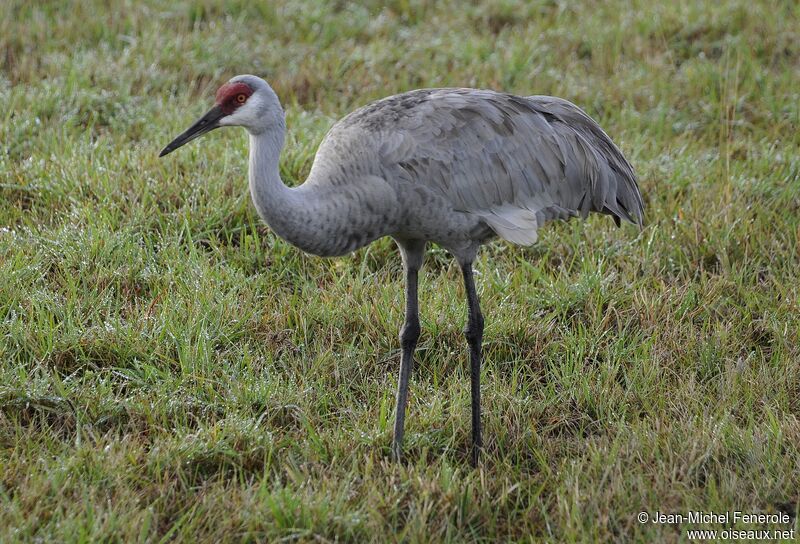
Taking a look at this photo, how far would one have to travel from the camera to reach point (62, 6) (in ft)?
25.0

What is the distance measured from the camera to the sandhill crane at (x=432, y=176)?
146 inches

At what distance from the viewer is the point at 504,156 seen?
4207mm

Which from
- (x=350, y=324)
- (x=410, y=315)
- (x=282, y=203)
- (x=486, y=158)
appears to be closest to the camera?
(x=282, y=203)

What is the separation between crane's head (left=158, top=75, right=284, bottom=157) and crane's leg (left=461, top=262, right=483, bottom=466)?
3.31 ft

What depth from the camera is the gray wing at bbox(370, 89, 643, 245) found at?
3.99m

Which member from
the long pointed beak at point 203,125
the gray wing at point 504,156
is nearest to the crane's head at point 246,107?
the long pointed beak at point 203,125

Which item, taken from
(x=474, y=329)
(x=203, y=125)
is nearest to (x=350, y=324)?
(x=474, y=329)

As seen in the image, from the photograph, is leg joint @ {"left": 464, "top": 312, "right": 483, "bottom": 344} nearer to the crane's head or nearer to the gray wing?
the gray wing

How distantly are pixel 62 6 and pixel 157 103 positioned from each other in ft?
5.97

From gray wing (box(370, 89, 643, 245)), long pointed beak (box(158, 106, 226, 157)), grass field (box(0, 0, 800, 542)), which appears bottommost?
grass field (box(0, 0, 800, 542))

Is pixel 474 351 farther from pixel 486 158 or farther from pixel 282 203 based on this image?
pixel 282 203

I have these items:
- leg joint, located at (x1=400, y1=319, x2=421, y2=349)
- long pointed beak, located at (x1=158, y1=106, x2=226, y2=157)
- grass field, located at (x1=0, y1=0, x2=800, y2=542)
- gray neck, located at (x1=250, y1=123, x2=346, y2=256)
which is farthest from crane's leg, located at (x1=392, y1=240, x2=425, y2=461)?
long pointed beak, located at (x1=158, y1=106, x2=226, y2=157)

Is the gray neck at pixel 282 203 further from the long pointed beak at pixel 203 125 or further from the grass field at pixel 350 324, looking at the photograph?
the grass field at pixel 350 324

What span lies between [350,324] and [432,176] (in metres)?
1.07
